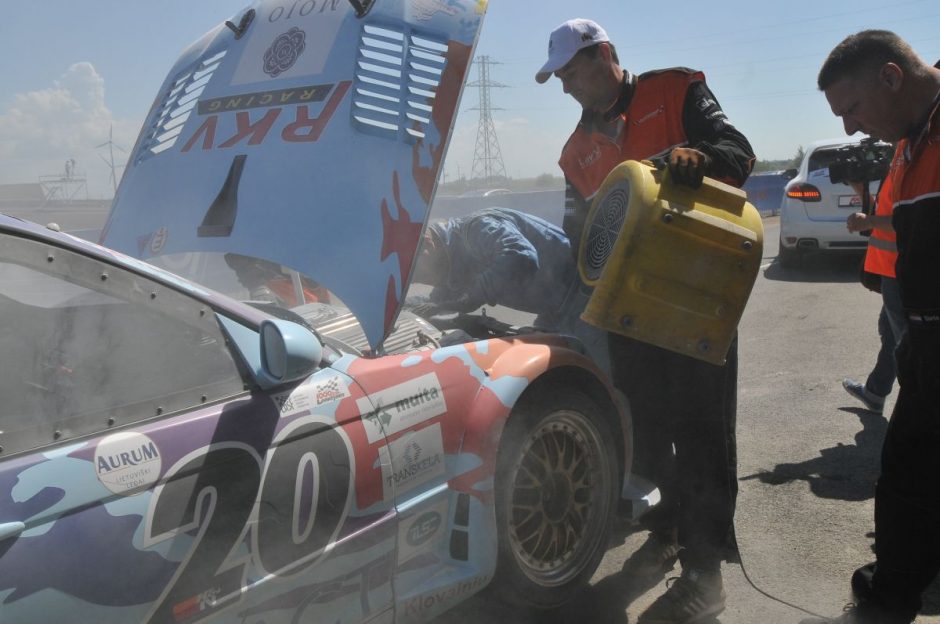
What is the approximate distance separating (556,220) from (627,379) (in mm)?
15747

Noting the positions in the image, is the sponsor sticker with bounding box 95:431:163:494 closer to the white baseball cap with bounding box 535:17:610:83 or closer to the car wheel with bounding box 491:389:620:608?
the car wheel with bounding box 491:389:620:608

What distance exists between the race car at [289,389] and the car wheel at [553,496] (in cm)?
1

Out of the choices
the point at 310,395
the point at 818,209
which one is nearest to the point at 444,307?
the point at 310,395

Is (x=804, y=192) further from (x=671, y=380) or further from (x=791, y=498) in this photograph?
(x=671, y=380)

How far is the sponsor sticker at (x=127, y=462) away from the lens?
5.34ft

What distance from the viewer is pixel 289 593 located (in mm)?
1924

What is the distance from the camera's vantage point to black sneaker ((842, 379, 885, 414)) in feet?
15.5

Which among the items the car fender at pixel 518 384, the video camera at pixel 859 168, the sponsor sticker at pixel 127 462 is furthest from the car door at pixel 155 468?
the video camera at pixel 859 168

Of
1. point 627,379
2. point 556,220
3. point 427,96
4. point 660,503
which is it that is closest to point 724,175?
point 627,379

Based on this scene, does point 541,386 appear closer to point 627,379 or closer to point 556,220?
point 627,379

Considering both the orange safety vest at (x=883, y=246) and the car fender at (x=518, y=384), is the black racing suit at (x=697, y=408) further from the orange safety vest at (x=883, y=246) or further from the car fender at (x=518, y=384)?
the orange safety vest at (x=883, y=246)

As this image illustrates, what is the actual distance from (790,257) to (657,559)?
8.71m

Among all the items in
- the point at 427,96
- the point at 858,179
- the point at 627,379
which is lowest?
the point at 627,379

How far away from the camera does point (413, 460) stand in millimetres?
2318
